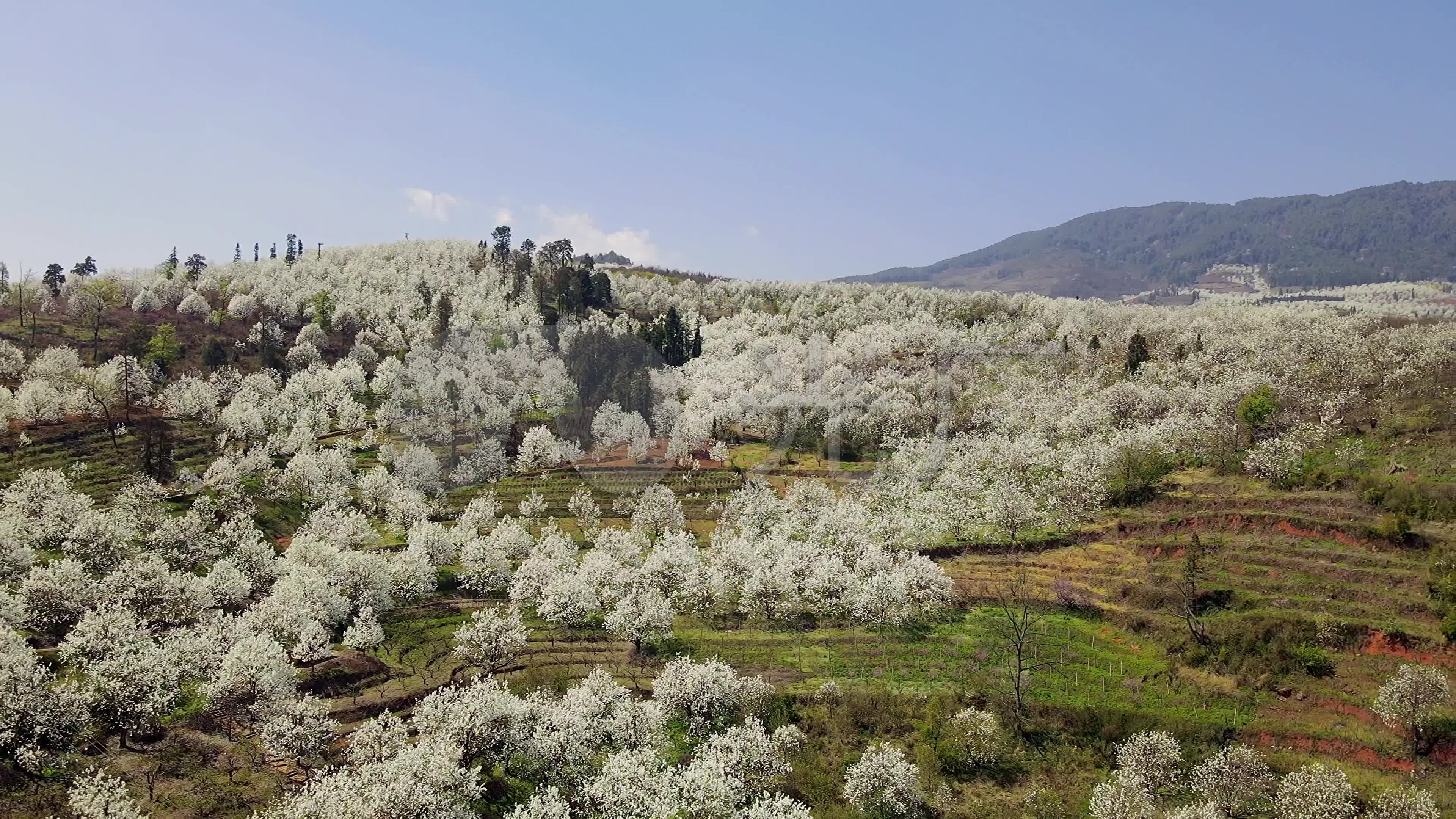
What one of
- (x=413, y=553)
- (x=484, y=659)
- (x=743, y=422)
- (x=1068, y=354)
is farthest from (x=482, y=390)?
(x=1068, y=354)

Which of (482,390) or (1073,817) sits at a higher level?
(482,390)

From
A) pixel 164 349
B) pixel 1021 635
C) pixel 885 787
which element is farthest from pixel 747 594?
pixel 164 349

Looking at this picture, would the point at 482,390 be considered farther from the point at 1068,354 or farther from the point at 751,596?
the point at 1068,354

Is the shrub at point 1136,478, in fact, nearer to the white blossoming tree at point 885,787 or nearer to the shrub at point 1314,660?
the shrub at point 1314,660

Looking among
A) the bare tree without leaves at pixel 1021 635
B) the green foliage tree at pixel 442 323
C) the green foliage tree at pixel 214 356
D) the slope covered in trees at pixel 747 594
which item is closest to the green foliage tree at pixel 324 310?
the green foliage tree at pixel 214 356

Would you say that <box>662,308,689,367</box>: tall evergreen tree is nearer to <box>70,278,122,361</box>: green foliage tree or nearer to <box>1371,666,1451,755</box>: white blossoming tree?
<box>70,278,122,361</box>: green foliage tree

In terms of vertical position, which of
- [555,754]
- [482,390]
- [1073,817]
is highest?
[482,390]
